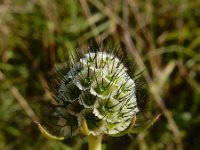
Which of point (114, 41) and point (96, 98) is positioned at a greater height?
point (114, 41)

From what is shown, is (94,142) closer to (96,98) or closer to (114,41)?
(96,98)

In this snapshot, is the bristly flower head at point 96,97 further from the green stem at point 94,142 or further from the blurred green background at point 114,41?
the blurred green background at point 114,41

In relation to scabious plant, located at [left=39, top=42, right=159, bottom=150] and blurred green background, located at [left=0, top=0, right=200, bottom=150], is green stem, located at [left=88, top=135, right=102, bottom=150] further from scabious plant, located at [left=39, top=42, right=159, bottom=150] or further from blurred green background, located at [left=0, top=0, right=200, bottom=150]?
blurred green background, located at [left=0, top=0, right=200, bottom=150]

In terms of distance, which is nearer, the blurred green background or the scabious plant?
the scabious plant

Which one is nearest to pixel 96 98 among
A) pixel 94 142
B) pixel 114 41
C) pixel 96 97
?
pixel 96 97

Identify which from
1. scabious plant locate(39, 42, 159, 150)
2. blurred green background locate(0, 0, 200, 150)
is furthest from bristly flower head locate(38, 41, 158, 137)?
blurred green background locate(0, 0, 200, 150)

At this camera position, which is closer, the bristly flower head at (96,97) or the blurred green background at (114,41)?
the bristly flower head at (96,97)

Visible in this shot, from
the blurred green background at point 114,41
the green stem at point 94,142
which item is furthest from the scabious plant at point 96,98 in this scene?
the blurred green background at point 114,41
